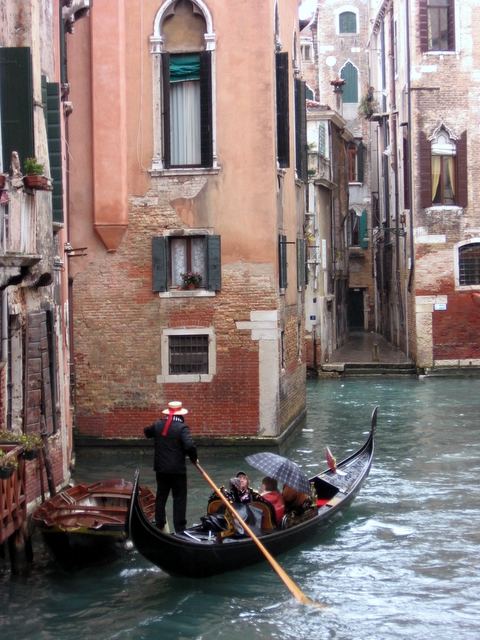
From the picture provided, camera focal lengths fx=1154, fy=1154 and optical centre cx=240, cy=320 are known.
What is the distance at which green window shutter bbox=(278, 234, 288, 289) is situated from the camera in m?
15.8

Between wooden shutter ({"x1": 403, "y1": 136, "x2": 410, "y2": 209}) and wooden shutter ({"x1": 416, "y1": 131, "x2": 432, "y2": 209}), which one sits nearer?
wooden shutter ({"x1": 416, "y1": 131, "x2": 432, "y2": 209})

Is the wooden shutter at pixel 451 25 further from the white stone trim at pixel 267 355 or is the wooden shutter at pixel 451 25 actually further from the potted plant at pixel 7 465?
the potted plant at pixel 7 465

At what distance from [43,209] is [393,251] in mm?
22107

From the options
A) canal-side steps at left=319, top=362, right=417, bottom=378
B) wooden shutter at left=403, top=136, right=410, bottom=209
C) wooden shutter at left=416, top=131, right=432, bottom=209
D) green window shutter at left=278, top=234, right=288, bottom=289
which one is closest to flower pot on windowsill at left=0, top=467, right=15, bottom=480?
green window shutter at left=278, top=234, right=288, bottom=289

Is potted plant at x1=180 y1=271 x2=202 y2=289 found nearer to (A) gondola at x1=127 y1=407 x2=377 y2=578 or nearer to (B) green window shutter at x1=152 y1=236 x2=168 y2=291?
(B) green window shutter at x1=152 y1=236 x2=168 y2=291

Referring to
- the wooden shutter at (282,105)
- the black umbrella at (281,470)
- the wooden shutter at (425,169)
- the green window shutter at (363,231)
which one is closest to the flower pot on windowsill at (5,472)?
the black umbrella at (281,470)

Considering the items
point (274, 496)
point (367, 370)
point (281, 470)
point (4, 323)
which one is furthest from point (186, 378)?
point (367, 370)

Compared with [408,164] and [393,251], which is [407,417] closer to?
[408,164]

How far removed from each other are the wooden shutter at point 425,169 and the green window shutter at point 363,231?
Result: 12882 millimetres

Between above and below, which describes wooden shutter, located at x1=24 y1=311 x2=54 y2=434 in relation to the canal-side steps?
above

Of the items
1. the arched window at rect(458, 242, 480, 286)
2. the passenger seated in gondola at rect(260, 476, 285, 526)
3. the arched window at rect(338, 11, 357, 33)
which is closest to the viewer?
the passenger seated in gondola at rect(260, 476, 285, 526)

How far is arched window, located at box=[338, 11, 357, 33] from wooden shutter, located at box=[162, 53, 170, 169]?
28.9m

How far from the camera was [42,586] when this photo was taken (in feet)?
30.1

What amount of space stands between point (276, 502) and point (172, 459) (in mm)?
1147
